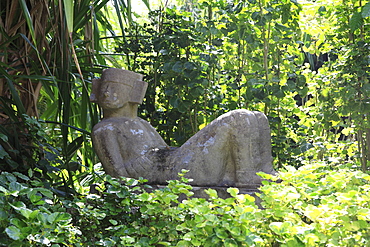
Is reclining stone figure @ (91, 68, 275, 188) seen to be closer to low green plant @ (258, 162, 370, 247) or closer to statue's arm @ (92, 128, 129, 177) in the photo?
statue's arm @ (92, 128, 129, 177)

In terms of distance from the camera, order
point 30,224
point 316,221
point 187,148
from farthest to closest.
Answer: point 187,148
point 316,221
point 30,224

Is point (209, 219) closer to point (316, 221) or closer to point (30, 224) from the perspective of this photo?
point (316, 221)

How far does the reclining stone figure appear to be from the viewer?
95.7 inches

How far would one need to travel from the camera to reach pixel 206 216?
1.41m

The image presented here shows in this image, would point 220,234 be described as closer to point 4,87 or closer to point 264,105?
point 4,87

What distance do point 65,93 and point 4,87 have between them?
0.38 m

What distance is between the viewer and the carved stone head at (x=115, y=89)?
102 inches

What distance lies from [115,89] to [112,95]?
Answer: 0.12 ft

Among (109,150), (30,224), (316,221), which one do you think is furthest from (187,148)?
(30,224)

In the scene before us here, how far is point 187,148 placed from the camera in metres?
2.50

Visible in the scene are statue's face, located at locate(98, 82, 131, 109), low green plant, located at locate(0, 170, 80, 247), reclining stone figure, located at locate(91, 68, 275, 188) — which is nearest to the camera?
low green plant, located at locate(0, 170, 80, 247)

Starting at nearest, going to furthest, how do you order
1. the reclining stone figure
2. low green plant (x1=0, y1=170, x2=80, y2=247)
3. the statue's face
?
low green plant (x1=0, y1=170, x2=80, y2=247) < the reclining stone figure < the statue's face

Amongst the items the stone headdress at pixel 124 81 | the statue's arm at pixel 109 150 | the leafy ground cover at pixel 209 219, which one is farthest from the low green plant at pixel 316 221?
the stone headdress at pixel 124 81

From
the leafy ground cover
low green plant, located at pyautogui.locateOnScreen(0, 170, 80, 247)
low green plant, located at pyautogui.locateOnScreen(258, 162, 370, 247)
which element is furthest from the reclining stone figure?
low green plant, located at pyautogui.locateOnScreen(0, 170, 80, 247)
